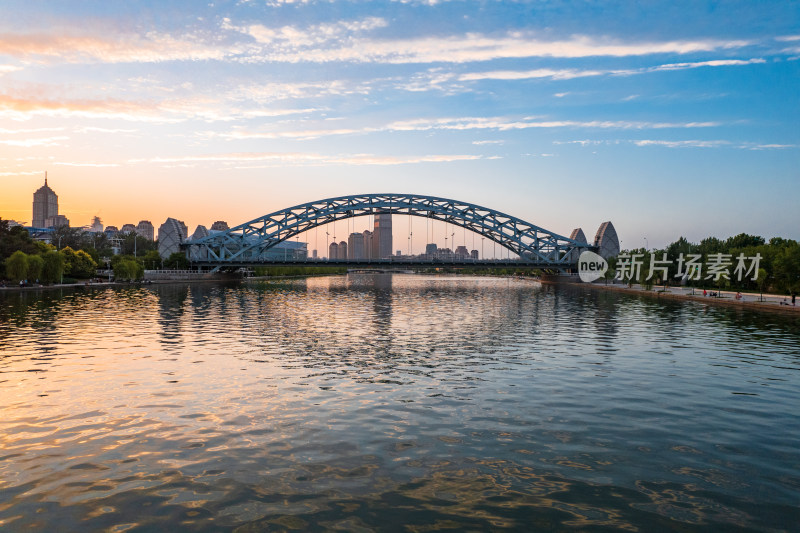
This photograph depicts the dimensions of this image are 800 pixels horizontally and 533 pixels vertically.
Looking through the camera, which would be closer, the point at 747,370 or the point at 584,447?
the point at 584,447

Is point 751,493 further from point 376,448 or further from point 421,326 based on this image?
point 421,326

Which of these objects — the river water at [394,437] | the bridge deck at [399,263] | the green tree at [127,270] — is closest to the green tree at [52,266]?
the green tree at [127,270]

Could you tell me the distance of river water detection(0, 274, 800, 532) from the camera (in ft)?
31.5

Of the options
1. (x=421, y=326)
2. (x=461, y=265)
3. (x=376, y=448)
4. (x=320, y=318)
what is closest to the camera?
(x=376, y=448)

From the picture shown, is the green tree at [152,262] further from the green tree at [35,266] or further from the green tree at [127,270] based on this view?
the green tree at [35,266]


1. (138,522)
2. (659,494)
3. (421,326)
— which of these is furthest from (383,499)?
(421,326)

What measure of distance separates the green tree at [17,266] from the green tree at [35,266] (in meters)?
2.13

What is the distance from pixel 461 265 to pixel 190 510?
123 metres

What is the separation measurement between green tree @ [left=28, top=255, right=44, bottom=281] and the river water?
67262 mm

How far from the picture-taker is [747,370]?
24.2 meters

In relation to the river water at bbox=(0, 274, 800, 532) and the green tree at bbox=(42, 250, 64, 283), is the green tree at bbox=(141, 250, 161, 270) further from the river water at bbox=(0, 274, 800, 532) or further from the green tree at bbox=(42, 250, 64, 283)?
the river water at bbox=(0, 274, 800, 532)

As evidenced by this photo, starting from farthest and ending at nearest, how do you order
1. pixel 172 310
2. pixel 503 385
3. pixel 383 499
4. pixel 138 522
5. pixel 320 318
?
pixel 172 310, pixel 320 318, pixel 503 385, pixel 383 499, pixel 138 522

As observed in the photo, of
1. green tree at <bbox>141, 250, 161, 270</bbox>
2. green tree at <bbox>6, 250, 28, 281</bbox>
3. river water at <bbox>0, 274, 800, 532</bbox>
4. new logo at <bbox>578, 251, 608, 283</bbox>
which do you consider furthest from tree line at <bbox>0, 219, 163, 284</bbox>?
new logo at <bbox>578, 251, 608, 283</bbox>

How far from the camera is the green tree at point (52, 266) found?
88.6m
